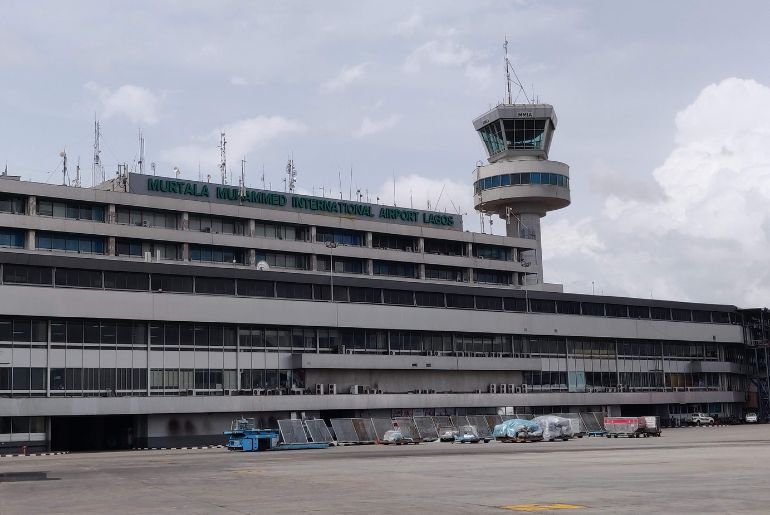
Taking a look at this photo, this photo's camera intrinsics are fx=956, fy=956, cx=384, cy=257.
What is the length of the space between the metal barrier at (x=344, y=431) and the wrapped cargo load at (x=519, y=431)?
42.5ft

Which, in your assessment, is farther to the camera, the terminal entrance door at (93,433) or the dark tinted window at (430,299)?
the dark tinted window at (430,299)

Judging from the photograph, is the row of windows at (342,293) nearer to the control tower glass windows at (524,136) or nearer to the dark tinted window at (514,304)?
the dark tinted window at (514,304)

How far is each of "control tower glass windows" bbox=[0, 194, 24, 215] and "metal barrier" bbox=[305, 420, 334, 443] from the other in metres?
39.3

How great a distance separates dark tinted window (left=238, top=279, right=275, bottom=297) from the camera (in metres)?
97.4

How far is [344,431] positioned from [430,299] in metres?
29.2

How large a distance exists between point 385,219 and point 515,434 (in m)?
50.2

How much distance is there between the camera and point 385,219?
127938mm

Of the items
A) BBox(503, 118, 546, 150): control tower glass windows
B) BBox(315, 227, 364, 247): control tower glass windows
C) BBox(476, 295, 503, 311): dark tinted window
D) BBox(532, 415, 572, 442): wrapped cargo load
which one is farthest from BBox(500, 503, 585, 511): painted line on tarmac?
BBox(503, 118, 546, 150): control tower glass windows

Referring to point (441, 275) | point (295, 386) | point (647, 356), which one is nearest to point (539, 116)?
point (441, 275)

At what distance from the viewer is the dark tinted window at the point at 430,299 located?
11162 centimetres

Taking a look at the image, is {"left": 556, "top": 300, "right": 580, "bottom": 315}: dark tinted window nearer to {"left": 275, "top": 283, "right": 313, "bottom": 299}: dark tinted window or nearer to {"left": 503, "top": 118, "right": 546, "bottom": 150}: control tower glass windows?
{"left": 503, "top": 118, "right": 546, "bottom": 150}: control tower glass windows

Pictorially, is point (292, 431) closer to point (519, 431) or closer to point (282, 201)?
point (519, 431)

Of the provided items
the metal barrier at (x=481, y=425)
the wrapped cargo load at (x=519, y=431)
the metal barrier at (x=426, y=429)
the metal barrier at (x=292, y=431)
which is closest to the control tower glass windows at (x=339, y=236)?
the metal barrier at (x=426, y=429)

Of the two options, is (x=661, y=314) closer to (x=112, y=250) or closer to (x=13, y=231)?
(x=112, y=250)
